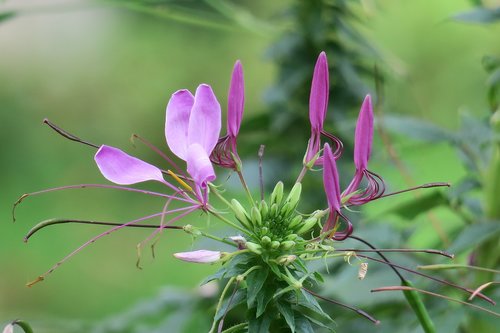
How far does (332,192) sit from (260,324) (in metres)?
0.06

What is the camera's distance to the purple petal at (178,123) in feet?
1.13

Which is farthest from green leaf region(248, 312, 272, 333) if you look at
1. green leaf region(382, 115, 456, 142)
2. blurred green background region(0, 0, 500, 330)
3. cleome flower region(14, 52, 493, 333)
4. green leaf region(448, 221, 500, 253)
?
blurred green background region(0, 0, 500, 330)

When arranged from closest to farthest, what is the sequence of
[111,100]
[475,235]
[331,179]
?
[331,179] < [475,235] < [111,100]

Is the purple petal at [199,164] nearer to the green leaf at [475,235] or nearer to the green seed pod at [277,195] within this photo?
the green seed pod at [277,195]

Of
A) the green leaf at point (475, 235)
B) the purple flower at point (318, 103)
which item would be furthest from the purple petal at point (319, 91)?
the green leaf at point (475, 235)

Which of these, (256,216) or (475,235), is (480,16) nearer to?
(475,235)

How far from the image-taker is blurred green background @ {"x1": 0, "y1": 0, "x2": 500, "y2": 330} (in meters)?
1.88

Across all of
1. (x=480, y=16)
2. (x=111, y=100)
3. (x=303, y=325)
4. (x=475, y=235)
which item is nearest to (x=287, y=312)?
(x=303, y=325)

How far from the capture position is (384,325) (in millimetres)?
610

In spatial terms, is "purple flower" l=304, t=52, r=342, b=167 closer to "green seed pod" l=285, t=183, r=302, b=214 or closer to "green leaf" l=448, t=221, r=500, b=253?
"green seed pod" l=285, t=183, r=302, b=214

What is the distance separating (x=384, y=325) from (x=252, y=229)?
284 mm

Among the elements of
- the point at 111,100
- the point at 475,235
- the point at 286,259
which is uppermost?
the point at 286,259

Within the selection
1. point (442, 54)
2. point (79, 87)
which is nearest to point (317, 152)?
point (442, 54)

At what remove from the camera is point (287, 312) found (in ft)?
1.12
